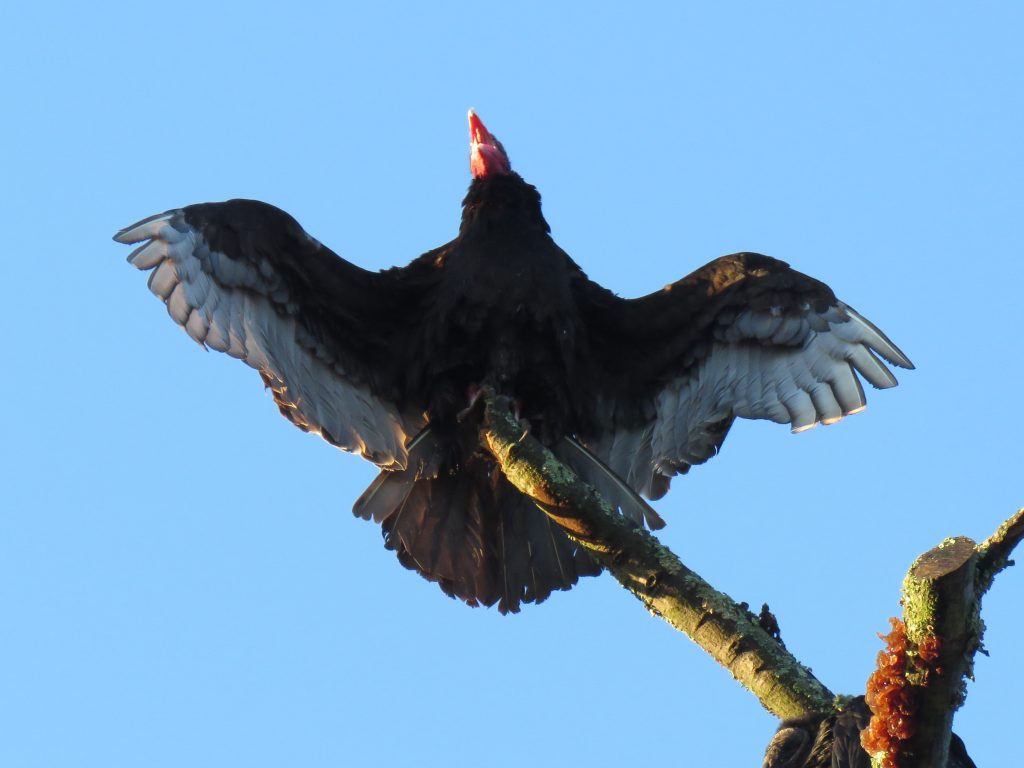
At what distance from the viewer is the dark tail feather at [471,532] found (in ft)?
22.0

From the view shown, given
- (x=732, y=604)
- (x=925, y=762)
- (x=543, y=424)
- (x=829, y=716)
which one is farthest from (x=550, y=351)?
(x=925, y=762)

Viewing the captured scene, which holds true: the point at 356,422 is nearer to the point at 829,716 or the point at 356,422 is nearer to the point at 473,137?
the point at 473,137

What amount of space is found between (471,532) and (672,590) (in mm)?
1842

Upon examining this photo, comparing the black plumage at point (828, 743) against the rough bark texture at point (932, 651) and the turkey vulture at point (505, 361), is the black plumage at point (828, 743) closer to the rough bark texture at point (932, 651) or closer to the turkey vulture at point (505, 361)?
the rough bark texture at point (932, 651)

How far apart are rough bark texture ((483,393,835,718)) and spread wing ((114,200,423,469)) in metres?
1.34

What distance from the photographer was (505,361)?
21.7 ft

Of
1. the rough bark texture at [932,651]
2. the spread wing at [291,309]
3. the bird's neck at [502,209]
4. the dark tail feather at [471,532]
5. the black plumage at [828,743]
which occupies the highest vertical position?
the bird's neck at [502,209]

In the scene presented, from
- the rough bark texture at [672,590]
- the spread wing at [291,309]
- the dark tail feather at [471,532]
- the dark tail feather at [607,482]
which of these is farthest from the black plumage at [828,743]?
the spread wing at [291,309]

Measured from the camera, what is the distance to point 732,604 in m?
5.01

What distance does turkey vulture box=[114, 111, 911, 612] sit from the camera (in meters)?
6.60

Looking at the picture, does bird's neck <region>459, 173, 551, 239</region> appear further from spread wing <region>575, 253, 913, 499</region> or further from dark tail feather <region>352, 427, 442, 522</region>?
dark tail feather <region>352, 427, 442, 522</region>

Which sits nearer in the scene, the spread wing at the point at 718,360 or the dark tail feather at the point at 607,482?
the dark tail feather at the point at 607,482

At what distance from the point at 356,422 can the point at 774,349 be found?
70.1 inches

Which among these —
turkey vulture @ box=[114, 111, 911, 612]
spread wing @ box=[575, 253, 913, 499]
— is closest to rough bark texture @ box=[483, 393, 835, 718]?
turkey vulture @ box=[114, 111, 911, 612]
